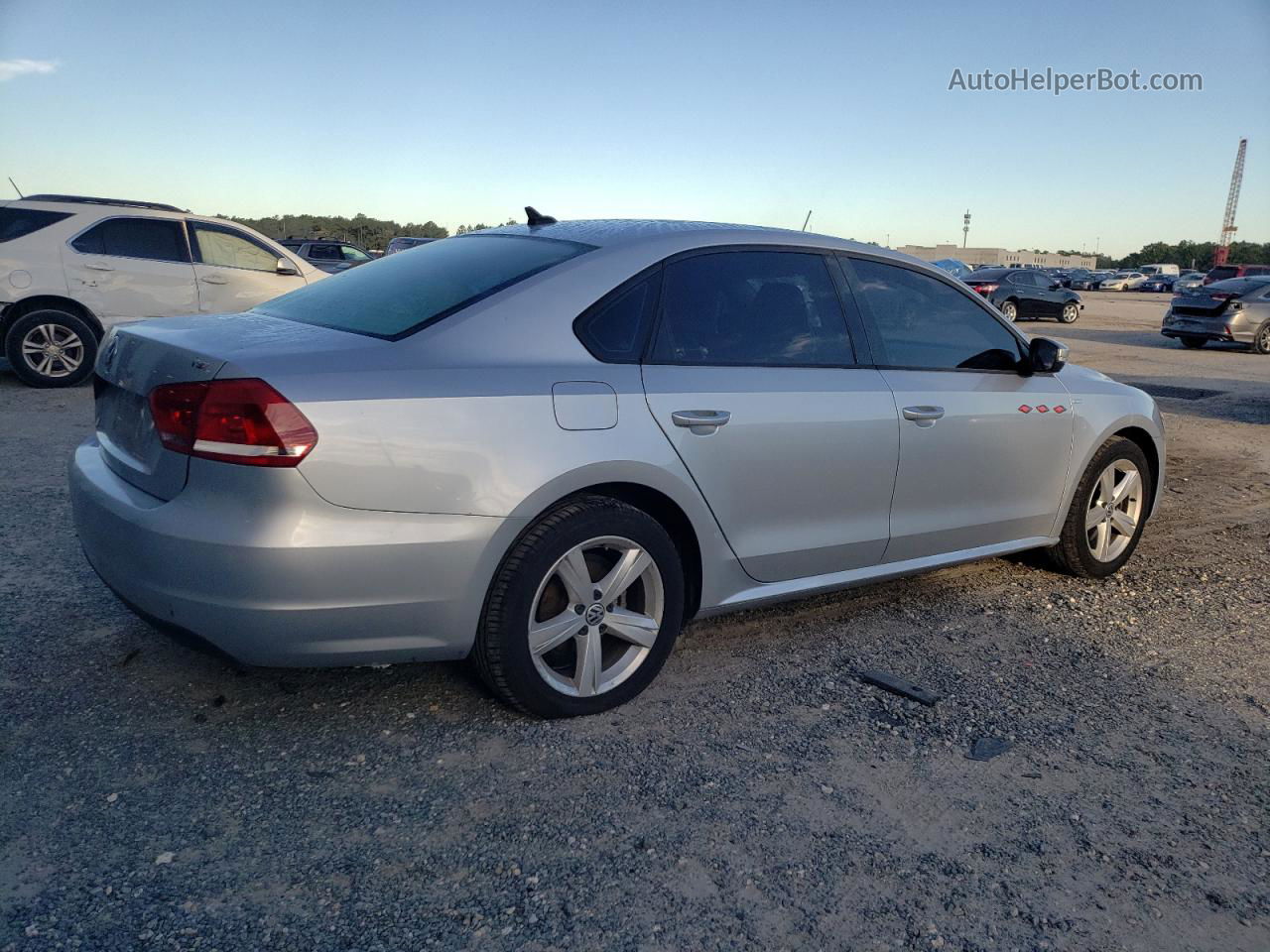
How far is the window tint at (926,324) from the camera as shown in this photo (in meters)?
4.22

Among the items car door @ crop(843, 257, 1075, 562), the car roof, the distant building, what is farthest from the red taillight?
the distant building

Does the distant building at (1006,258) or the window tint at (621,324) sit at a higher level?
the window tint at (621,324)

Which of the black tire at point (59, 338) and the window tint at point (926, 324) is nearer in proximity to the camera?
the window tint at point (926, 324)

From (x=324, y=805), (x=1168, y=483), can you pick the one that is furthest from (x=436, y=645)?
(x=1168, y=483)

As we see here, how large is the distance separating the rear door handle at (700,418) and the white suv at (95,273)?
8584mm

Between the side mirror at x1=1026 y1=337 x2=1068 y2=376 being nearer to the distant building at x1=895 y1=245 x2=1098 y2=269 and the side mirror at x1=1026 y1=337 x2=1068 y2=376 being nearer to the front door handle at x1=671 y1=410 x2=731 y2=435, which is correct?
the front door handle at x1=671 y1=410 x2=731 y2=435

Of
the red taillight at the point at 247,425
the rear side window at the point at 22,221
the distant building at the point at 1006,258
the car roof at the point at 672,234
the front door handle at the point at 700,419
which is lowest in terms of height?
the distant building at the point at 1006,258

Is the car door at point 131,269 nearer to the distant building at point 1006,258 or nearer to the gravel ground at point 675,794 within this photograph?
the gravel ground at point 675,794

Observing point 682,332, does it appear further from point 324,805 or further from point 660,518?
point 324,805

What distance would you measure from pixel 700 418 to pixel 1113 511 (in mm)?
2710

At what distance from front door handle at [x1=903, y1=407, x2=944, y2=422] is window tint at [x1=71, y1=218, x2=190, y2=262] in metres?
8.97

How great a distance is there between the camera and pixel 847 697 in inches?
146

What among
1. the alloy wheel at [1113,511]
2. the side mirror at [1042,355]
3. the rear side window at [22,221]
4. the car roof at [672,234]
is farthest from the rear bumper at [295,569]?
the rear side window at [22,221]

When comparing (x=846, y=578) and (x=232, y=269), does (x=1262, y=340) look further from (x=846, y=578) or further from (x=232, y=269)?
(x=846, y=578)
